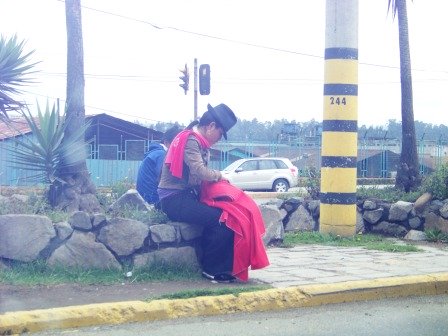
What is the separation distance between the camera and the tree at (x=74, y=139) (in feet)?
26.9

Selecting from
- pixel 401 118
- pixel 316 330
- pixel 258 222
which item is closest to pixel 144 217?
pixel 258 222

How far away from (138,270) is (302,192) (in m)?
5.77

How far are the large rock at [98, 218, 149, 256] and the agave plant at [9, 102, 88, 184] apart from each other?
4.99ft

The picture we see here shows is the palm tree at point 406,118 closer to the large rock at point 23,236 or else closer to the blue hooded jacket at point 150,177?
the blue hooded jacket at point 150,177

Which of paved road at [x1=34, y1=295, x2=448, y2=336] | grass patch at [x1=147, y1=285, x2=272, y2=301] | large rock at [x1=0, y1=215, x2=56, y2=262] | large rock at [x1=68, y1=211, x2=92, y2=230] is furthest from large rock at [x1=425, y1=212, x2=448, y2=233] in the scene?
large rock at [x1=0, y1=215, x2=56, y2=262]

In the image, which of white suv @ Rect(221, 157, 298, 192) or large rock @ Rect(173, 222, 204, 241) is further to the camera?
white suv @ Rect(221, 157, 298, 192)

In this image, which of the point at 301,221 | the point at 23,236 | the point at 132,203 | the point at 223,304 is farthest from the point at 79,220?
the point at 301,221

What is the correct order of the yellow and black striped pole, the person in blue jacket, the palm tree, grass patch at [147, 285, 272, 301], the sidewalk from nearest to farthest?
the sidewalk, grass patch at [147, 285, 272, 301], the person in blue jacket, the yellow and black striped pole, the palm tree

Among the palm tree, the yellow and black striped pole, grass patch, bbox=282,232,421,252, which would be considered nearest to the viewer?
grass patch, bbox=282,232,421,252

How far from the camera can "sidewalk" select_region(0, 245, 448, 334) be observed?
217 inches

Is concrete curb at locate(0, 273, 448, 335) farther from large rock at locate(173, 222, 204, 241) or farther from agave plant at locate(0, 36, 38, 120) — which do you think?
agave plant at locate(0, 36, 38, 120)

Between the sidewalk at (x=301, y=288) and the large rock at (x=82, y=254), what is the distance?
0.99m

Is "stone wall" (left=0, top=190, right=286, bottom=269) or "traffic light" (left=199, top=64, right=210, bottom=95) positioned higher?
"traffic light" (left=199, top=64, right=210, bottom=95)

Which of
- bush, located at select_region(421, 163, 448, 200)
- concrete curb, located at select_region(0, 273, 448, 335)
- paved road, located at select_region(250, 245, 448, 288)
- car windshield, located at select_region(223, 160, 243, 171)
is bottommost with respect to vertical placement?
concrete curb, located at select_region(0, 273, 448, 335)
